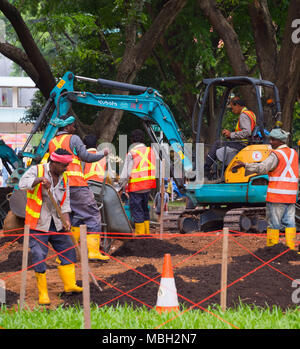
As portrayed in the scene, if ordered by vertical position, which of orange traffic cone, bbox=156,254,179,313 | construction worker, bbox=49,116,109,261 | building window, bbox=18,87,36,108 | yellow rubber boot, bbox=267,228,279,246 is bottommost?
orange traffic cone, bbox=156,254,179,313

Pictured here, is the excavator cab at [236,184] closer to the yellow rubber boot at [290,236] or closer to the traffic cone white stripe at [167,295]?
the yellow rubber boot at [290,236]

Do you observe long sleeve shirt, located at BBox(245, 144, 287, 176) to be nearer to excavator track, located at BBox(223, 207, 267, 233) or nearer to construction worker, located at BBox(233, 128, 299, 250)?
construction worker, located at BBox(233, 128, 299, 250)

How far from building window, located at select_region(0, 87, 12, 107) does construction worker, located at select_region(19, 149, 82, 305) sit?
163 feet

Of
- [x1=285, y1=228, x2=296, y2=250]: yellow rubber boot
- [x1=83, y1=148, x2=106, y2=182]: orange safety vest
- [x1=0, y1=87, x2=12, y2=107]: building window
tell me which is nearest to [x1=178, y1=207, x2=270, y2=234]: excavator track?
[x1=83, y1=148, x2=106, y2=182]: orange safety vest

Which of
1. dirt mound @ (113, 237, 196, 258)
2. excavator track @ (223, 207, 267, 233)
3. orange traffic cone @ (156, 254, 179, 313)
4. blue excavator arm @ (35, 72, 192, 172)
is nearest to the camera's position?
orange traffic cone @ (156, 254, 179, 313)

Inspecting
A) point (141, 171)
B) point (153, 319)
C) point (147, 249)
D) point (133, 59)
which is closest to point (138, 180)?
point (141, 171)

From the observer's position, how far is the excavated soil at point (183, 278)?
7.07m

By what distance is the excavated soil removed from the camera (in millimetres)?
7074

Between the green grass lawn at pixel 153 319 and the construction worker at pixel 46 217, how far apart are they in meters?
0.75

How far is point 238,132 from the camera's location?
39.2 ft

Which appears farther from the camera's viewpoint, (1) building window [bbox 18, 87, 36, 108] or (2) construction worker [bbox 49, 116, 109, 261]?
(1) building window [bbox 18, 87, 36, 108]

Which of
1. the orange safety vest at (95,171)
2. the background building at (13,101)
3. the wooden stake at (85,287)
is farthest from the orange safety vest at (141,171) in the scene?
the background building at (13,101)

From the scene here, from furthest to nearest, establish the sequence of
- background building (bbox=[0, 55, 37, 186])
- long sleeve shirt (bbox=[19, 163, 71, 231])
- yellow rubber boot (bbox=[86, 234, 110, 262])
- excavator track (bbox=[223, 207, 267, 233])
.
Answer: background building (bbox=[0, 55, 37, 186]) < excavator track (bbox=[223, 207, 267, 233]) < yellow rubber boot (bbox=[86, 234, 110, 262]) < long sleeve shirt (bbox=[19, 163, 71, 231])
